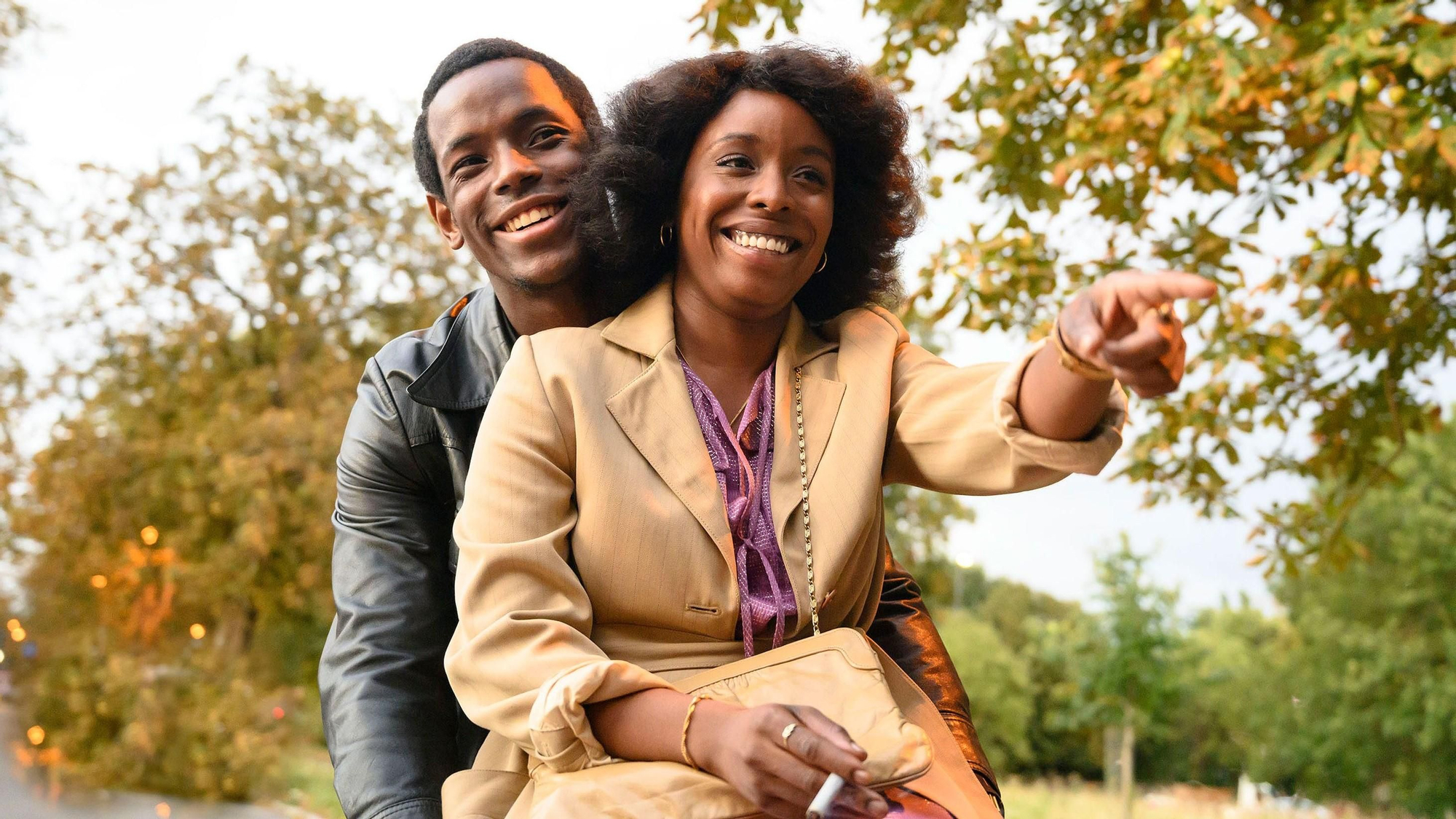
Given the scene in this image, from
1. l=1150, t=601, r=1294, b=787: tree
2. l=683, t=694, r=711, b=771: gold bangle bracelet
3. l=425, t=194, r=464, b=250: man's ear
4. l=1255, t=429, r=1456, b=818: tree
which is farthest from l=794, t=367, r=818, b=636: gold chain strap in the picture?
l=1150, t=601, r=1294, b=787: tree

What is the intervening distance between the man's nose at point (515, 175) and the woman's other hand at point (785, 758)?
4.20 feet

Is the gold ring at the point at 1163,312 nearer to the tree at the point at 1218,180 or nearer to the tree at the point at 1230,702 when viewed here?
the tree at the point at 1218,180

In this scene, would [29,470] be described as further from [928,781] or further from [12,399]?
[928,781]

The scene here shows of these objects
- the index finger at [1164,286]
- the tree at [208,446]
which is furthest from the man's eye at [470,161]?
the tree at [208,446]

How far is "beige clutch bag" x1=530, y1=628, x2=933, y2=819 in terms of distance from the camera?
1.68 meters

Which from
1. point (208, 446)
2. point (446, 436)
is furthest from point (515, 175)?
point (208, 446)

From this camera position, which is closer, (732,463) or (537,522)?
(537,522)

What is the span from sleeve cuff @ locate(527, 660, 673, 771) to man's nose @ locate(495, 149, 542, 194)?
1.15m

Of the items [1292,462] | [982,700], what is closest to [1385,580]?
[982,700]

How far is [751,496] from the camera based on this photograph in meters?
1.96

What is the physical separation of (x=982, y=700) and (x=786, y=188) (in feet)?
93.2

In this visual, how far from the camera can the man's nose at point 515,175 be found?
2609 mm

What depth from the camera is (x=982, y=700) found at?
29.2m

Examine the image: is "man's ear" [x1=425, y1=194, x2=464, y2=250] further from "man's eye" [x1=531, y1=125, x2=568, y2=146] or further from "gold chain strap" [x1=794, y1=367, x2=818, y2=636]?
"gold chain strap" [x1=794, y1=367, x2=818, y2=636]
